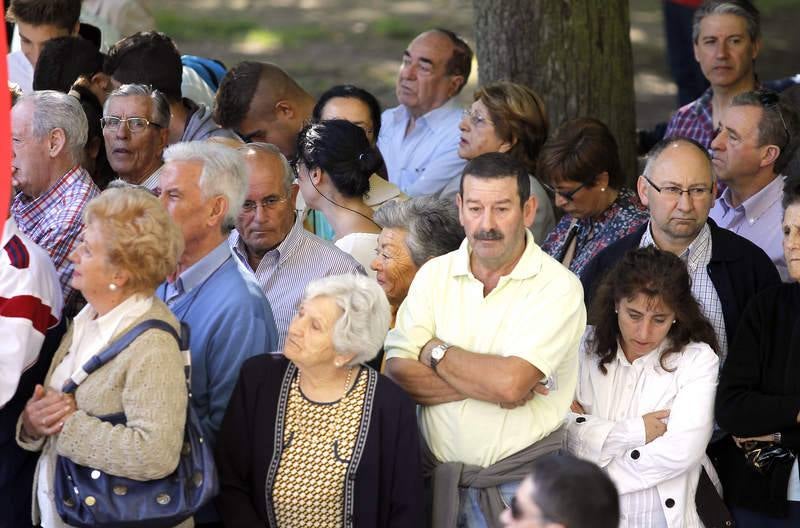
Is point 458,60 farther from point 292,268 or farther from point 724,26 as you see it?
point 292,268

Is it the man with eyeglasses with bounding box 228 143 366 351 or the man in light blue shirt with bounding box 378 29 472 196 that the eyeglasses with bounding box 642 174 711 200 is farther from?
the man in light blue shirt with bounding box 378 29 472 196

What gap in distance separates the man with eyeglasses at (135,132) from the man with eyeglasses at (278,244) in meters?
0.82

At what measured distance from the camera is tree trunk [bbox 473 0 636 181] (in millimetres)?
6699

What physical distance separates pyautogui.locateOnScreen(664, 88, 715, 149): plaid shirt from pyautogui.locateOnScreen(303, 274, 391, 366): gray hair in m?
3.13

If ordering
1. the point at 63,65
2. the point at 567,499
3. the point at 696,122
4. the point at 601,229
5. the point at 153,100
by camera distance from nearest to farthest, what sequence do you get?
the point at 567,499, the point at 601,229, the point at 153,100, the point at 63,65, the point at 696,122

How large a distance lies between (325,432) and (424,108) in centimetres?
357

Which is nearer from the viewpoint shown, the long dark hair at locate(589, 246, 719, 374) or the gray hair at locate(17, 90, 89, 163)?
the long dark hair at locate(589, 246, 719, 374)

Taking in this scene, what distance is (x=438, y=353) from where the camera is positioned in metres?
3.97

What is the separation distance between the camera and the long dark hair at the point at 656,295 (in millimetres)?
4238

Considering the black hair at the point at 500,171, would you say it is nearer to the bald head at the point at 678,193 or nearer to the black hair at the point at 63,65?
the bald head at the point at 678,193

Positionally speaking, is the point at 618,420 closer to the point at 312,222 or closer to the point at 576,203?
the point at 576,203

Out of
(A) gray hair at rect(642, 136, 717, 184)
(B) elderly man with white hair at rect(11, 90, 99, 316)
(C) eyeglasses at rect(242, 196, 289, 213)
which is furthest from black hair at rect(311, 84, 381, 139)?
(A) gray hair at rect(642, 136, 717, 184)

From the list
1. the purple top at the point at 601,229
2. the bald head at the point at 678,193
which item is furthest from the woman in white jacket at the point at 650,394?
the purple top at the point at 601,229

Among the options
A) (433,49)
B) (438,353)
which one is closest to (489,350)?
(438,353)
